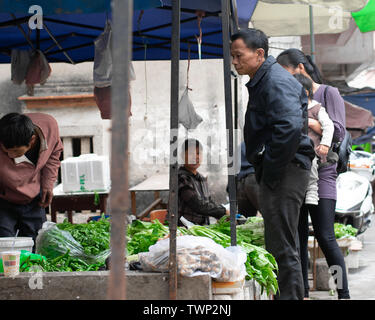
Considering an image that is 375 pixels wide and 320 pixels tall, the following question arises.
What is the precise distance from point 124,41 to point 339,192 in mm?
8253

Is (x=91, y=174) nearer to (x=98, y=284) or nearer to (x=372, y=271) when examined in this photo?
(x=372, y=271)

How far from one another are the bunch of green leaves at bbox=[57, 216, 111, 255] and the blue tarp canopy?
6.43 ft

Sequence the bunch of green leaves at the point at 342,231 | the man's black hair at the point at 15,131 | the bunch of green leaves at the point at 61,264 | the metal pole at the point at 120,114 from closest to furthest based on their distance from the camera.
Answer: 1. the metal pole at the point at 120,114
2. the bunch of green leaves at the point at 61,264
3. the man's black hair at the point at 15,131
4. the bunch of green leaves at the point at 342,231

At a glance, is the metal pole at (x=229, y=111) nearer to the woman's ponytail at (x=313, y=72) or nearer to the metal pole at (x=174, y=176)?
the metal pole at (x=174, y=176)

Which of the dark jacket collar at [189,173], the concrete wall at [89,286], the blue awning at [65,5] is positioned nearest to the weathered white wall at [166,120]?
the dark jacket collar at [189,173]

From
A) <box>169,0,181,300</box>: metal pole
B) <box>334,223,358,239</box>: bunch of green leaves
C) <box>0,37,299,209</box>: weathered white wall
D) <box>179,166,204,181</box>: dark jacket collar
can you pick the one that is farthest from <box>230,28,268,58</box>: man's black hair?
<box>0,37,299,209</box>: weathered white wall

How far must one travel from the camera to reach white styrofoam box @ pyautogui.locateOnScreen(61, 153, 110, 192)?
391 inches

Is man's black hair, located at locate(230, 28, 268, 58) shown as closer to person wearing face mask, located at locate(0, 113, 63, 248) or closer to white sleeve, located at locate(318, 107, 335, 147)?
white sleeve, located at locate(318, 107, 335, 147)

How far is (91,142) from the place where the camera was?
531 inches

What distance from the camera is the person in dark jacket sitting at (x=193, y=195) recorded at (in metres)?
6.11

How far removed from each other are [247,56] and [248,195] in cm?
307

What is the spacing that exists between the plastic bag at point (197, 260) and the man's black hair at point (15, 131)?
197 centimetres

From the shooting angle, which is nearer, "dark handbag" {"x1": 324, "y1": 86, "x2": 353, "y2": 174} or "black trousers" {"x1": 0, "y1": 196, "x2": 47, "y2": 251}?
"black trousers" {"x1": 0, "y1": 196, "x2": 47, "y2": 251}

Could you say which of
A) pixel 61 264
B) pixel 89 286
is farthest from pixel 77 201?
pixel 89 286
